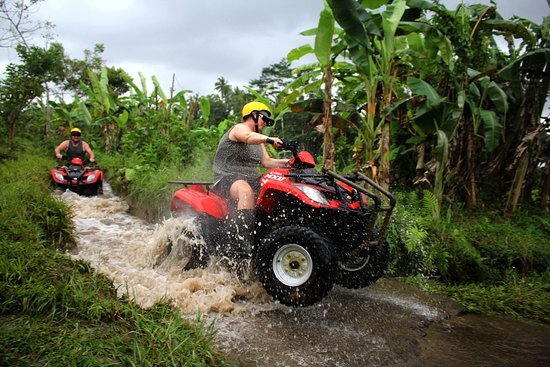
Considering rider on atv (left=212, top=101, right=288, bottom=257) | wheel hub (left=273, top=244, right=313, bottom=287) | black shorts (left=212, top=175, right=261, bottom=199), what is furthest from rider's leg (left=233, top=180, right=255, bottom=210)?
wheel hub (left=273, top=244, right=313, bottom=287)

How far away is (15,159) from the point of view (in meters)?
11.2

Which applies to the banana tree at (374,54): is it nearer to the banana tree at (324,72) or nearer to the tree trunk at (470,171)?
the banana tree at (324,72)

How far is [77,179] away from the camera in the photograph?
9539 mm

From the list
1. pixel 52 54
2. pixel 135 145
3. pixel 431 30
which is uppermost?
pixel 52 54

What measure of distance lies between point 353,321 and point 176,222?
7.52 feet

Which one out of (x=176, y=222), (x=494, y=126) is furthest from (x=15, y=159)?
(x=494, y=126)

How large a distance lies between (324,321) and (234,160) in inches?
75.7

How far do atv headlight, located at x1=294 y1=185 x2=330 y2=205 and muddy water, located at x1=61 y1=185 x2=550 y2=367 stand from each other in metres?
1.12

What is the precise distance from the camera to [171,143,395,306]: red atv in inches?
137

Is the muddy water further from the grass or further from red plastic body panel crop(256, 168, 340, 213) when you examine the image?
red plastic body panel crop(256, 168, 340, 213)

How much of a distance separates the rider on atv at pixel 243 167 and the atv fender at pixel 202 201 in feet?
0.33

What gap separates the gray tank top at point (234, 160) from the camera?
14.9ft

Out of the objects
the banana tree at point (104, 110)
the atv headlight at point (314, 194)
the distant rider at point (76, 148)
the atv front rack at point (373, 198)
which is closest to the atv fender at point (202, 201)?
the atv headlight at point (314, 194)

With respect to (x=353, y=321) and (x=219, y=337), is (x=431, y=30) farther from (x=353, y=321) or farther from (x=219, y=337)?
(x=219, y=337)
